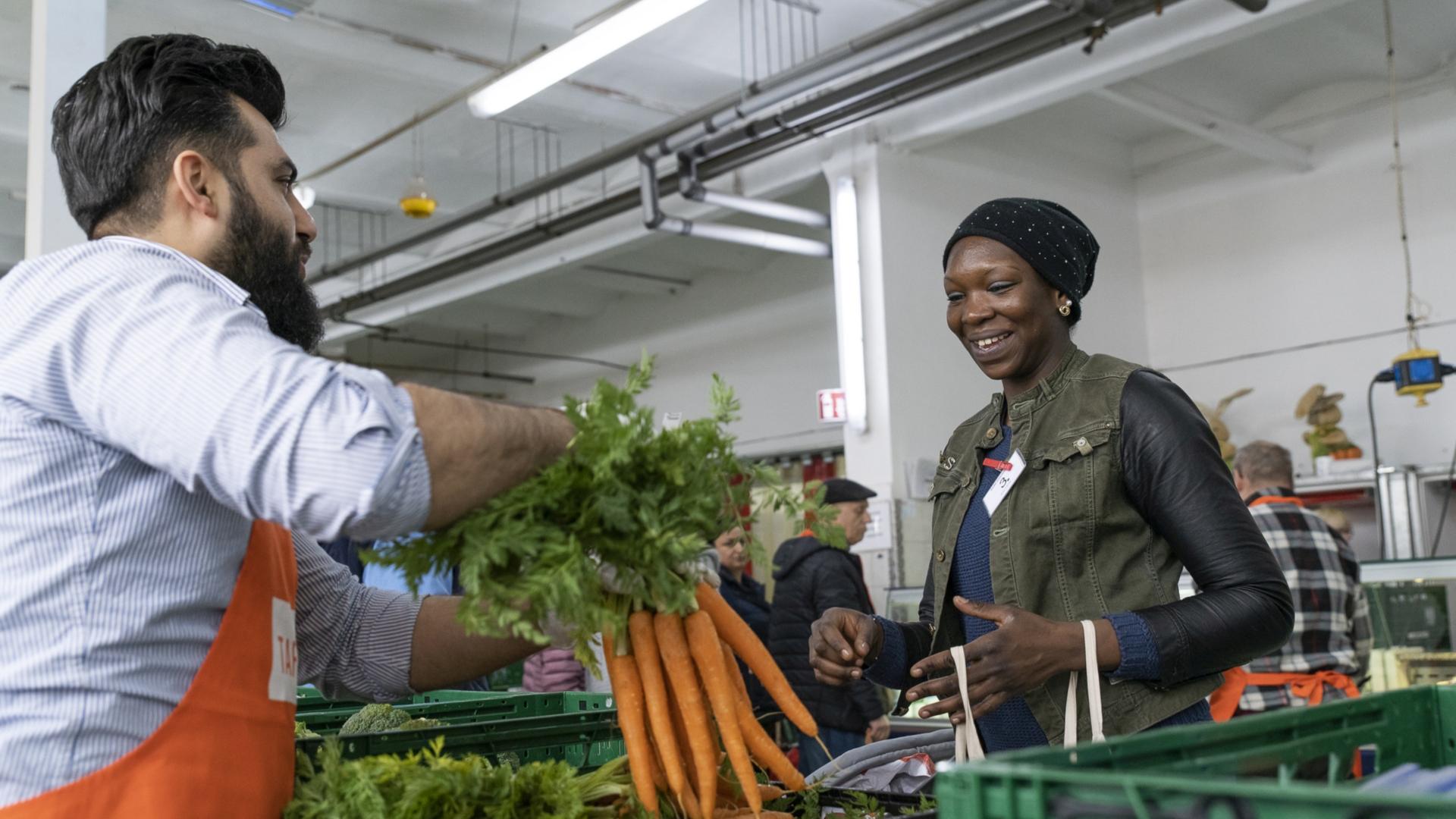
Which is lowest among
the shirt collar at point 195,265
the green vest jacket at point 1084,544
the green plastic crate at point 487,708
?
the green plastic crate at point 487,708

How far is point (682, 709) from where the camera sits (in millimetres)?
1623

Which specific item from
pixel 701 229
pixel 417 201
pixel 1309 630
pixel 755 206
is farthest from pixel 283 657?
pixel 701 229

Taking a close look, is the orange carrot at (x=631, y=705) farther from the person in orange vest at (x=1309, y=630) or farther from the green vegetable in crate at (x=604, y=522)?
the person in orange vest at (x=1309, y=630)

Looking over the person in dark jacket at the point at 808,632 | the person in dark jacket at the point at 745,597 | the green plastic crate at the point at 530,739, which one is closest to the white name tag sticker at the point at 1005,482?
the green plastic crate at the point at 530,739

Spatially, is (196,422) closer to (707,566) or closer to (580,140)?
(707,566)

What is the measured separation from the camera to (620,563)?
4.77ft

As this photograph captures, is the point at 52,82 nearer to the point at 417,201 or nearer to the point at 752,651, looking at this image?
the point at 752,651

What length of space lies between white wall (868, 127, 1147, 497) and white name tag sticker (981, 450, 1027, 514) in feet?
22.3

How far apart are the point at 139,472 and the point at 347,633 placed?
0.54 m

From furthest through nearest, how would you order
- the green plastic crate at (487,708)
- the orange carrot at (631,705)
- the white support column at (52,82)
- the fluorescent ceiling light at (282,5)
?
1. the fluorescent ceiling light at (282,5)
2. the white support column at (52,82)
3. the green plastic crate at (487,708)
4. the orange carrot at (631,705)

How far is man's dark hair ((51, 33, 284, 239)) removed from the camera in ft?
4.93

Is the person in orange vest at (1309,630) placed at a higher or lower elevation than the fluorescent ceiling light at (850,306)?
lower

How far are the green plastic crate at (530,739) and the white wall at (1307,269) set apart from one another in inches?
350

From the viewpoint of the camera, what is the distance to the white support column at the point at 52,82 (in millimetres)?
3980
